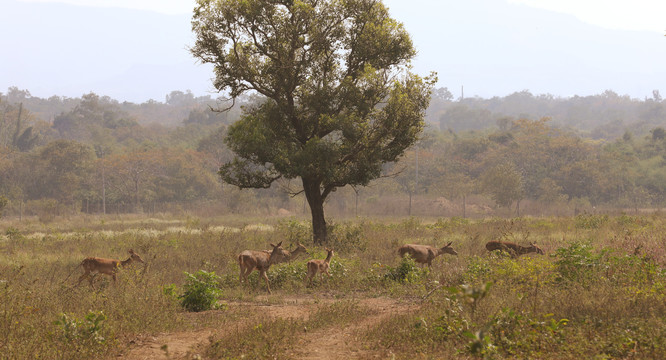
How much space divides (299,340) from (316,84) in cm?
1301

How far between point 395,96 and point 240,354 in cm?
1232

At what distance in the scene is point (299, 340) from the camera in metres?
8.03

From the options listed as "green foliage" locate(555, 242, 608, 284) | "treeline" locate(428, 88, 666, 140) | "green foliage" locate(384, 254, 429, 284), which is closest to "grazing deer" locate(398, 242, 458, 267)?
"green foliage" locate(384, 254, 429, 284)

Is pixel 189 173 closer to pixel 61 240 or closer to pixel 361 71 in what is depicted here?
pixel 61 240

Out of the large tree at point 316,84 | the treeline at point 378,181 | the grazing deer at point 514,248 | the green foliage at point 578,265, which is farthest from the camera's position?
the treeline at point 378,181

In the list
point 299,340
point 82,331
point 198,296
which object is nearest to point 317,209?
point 198,296

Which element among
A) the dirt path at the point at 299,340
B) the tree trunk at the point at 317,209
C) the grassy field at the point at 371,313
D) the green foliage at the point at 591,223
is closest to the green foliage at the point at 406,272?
the grassy field at the point at 371,313

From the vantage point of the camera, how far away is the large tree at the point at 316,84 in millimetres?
18062

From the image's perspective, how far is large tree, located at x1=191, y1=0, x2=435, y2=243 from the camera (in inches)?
711

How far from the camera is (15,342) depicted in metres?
7.11

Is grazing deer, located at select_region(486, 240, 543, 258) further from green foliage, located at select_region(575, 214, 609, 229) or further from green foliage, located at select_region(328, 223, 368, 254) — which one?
green foliage, located at select_region(575, 214, 609, 229)

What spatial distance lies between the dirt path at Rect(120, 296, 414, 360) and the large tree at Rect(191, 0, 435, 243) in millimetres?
8375

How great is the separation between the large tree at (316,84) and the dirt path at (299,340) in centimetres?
837

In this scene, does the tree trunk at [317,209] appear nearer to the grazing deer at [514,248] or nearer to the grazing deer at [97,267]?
the grazing deer at [514,248]
